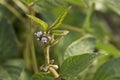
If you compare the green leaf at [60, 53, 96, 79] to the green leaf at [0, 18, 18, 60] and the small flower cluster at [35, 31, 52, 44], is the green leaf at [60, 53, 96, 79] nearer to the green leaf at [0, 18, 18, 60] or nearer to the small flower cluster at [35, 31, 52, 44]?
the small flower cluster at [35, 31, 52, 44]

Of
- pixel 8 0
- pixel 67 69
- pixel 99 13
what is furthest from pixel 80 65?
pixel 99 13

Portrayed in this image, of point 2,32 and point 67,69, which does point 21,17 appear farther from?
point 67,69

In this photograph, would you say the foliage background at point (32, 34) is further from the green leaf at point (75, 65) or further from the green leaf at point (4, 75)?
the green leaf at point (75, 65)

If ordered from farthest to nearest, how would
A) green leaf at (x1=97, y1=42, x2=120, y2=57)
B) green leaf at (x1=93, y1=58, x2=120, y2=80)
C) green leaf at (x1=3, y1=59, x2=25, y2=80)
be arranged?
green leaf at (x1=97, y1=42, x2=120, y2=57) → green leaf at (x1=3, y1=59, x2=25, y2=80) → green leaf at (x1=93, y1=58, x2=120, y2=80)

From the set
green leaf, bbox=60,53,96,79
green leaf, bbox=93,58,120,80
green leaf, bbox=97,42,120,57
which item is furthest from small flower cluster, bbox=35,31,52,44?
green leaf, bbox=97,42,120,57

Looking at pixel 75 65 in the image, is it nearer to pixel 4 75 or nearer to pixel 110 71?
pixel 110 71

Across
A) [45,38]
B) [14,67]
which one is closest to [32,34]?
[14,67]
